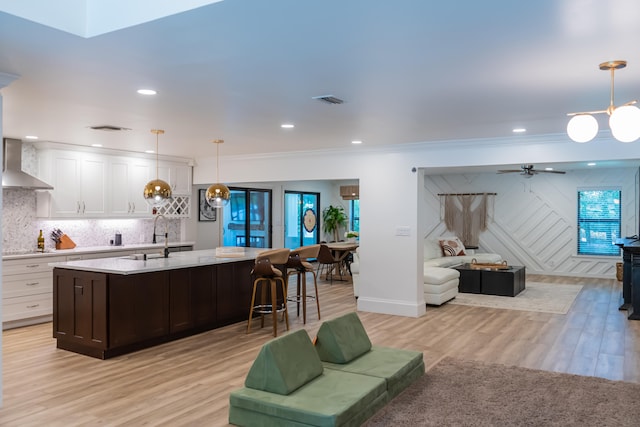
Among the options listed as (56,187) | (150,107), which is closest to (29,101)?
(150,107)

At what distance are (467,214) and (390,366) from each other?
8.86 metres

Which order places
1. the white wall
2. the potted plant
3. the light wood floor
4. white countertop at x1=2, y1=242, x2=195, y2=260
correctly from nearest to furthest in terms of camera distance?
the light wood floor, white countertop at x1=2, y1=242, x2=195, y2=260, the white wall, the potted plant

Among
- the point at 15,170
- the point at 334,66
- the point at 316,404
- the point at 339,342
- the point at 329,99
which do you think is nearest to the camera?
the point at 316,404

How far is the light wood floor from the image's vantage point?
378cm

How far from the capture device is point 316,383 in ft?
11.7

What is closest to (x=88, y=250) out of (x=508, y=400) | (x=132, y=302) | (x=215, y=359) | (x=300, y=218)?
(x=132, y=302)

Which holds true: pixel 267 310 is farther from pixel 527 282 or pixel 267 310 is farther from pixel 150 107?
pixel 527 282

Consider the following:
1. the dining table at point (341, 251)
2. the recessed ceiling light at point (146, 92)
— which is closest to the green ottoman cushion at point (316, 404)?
the recessed ceiling light at point (146, 92)

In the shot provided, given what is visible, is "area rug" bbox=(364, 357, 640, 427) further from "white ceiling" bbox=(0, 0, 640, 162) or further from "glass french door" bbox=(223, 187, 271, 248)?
"glass french door" bbox=(223, 187, 271, 248)

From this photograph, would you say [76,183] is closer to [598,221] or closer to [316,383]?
[316,383]

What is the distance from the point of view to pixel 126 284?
5176 mm

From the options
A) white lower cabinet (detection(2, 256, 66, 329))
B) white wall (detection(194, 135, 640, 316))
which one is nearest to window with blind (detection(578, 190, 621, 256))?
white wall (detection(194, 135, 640, 316))

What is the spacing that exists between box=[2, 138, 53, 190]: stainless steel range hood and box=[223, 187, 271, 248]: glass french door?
14.9ft

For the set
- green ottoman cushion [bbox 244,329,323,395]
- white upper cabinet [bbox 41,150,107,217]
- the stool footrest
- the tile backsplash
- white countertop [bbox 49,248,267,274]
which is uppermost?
white upper cabinet [bbox 41,150,107,217]
